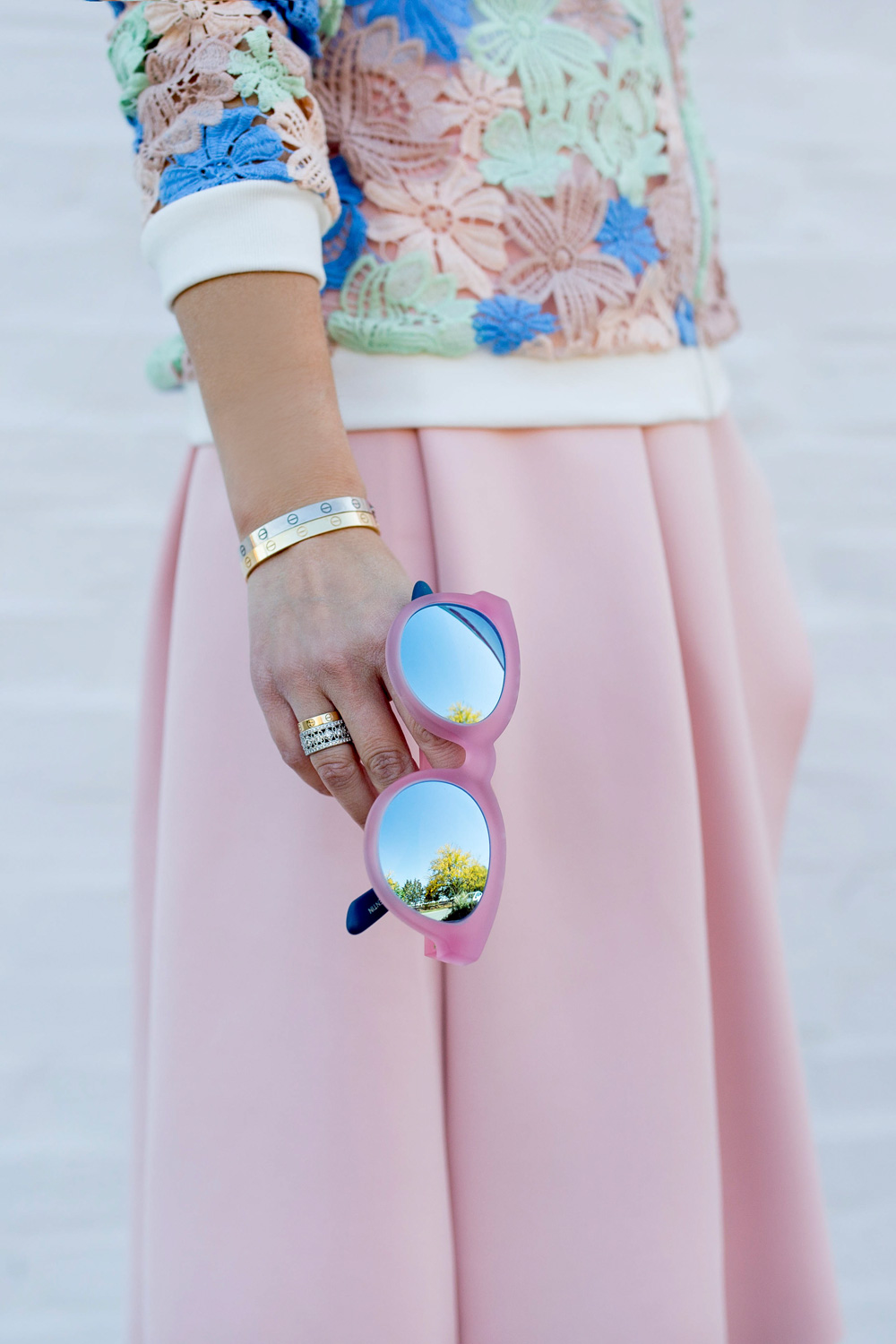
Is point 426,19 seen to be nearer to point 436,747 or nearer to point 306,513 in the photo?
point 306,513

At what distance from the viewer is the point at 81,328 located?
40.9 inches

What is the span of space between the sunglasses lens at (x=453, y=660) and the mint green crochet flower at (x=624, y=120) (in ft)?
1.07

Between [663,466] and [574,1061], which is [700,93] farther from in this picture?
[574,1061]

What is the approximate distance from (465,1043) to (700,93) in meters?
1.05

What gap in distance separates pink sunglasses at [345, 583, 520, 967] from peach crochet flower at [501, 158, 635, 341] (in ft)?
0.79

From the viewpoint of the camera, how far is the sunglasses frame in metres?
0.39

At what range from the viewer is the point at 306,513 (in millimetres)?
453

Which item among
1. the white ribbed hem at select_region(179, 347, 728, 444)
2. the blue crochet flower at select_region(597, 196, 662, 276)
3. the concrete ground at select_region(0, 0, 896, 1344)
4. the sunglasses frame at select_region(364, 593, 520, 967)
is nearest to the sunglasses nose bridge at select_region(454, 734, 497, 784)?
the sunglasses frame at select_region(364, 593, 520, 967)

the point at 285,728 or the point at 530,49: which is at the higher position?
the point at 530,49

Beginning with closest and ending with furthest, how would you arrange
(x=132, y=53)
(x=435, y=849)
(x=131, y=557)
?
1. (x=435, y=849)
2. (x=132, y=53)
3. (x=131, y=557)

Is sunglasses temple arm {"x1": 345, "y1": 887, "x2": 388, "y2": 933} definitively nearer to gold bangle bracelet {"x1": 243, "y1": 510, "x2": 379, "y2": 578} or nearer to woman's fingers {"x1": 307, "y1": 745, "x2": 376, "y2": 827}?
woman's fingers {"x1": 307, "y1": 745, "x2": 376, "y2": 827}

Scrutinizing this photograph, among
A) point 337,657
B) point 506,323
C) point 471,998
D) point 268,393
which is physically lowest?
point 471,998

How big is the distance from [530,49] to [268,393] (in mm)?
277

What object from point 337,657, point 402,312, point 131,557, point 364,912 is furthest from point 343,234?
point 131,557
